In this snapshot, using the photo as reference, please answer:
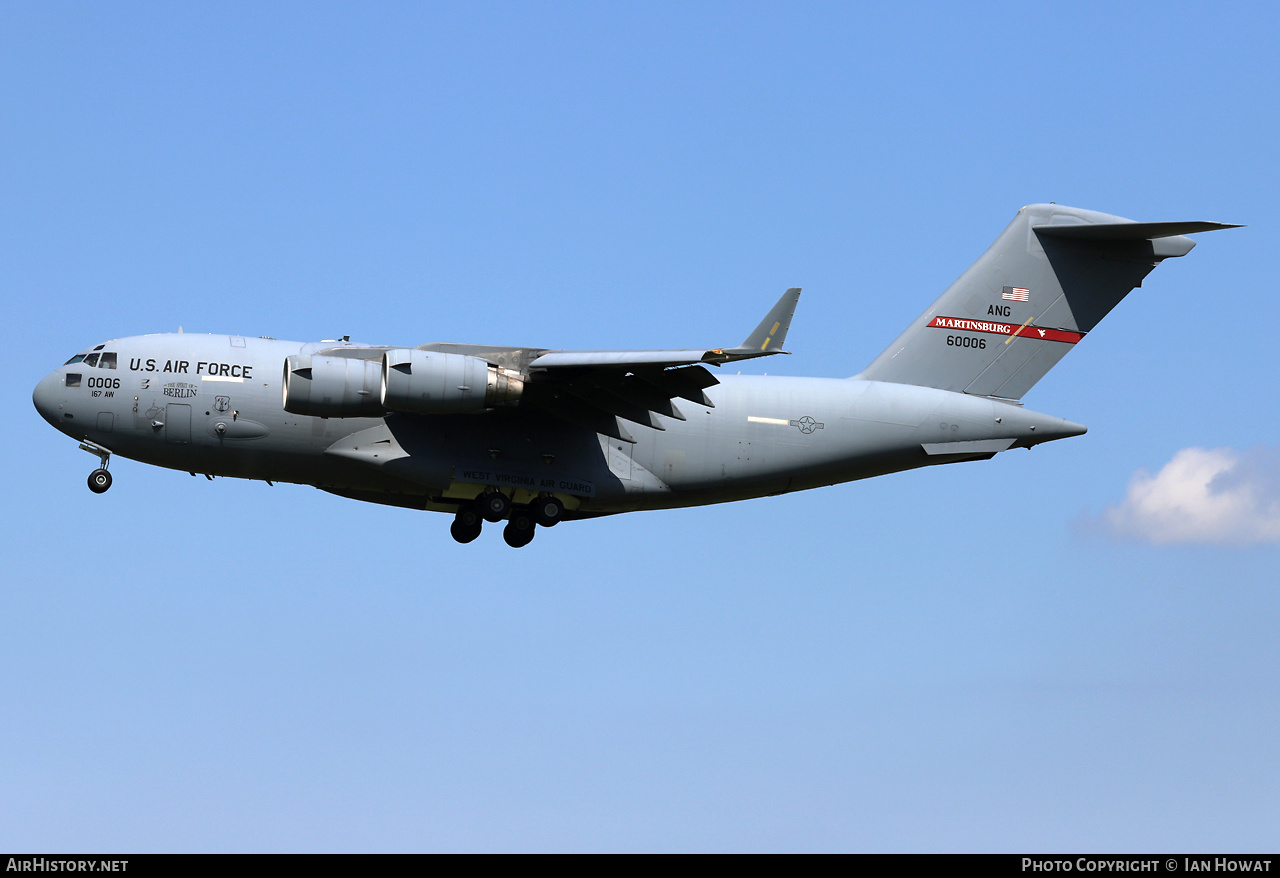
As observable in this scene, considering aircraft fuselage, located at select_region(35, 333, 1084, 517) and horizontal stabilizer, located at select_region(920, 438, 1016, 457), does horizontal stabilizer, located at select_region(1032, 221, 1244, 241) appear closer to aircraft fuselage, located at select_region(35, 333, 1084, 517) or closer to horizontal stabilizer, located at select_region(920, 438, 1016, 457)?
aircraft fuselage, located at select_region(35, 333, 1084, 517)

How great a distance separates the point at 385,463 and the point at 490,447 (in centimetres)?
121

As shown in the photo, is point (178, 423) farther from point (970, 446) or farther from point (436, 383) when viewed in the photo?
point (970, 446)

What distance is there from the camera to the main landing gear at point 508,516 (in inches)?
661

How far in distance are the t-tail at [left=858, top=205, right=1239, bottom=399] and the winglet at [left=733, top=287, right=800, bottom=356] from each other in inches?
160

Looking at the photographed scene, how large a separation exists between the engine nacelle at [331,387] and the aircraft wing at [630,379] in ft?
5.66

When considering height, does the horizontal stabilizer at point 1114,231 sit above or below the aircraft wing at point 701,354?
above

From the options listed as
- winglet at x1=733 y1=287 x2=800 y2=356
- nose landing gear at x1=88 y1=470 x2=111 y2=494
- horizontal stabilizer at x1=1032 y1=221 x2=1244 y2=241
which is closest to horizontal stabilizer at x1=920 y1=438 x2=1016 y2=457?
horizontal stabilizer at x1=1032 y1=221 x2=1244 y2=241

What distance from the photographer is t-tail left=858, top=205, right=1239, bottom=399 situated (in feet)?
60.9

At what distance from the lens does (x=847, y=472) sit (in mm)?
17750

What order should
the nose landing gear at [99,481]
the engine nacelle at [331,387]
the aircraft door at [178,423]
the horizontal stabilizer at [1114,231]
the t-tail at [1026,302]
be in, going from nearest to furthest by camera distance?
the engine nacelle at [331,387] < the aircraft door at [178,423] < the nose landing gear at [99,481] < the horizontal stabilizer at [1114,231] < the t-tail at [1026,302]

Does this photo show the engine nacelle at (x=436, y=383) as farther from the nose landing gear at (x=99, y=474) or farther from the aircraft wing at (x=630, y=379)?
the nose landing gear at (x=99, y=474)

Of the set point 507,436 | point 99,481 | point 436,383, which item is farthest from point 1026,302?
point 99,481

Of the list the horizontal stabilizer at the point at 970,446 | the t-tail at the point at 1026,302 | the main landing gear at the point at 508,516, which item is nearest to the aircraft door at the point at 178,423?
the main landing gear at the point at 508,516
